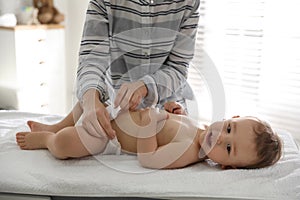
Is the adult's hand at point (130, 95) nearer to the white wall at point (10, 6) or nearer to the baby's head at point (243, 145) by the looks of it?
the baby's head at point (243, 145)

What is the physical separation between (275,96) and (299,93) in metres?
0.15

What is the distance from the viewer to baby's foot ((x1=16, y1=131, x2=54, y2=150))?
1278 mm

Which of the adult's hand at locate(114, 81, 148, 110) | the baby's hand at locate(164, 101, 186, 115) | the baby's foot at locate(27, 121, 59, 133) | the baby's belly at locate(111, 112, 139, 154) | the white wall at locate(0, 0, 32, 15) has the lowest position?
the baby's foot at locate(27, 121, 59, 133)

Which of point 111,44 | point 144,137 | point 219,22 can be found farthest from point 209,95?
point 219,22

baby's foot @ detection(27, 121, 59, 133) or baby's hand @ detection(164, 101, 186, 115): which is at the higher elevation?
baby's hand @ detection(164, 101, 186, 115)

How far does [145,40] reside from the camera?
135cm

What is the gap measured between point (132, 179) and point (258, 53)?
1.67 metres

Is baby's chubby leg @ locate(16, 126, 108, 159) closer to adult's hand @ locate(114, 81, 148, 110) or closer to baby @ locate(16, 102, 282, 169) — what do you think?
baby @ locate(16, 102, 282, 169)

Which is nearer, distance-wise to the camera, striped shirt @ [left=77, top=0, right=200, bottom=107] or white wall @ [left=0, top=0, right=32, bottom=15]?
striped shirt @ [left=77, top=0, right=200, bottom=107]

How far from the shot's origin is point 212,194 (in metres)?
1.04

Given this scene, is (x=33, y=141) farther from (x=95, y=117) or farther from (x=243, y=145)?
(x=243, y=145)

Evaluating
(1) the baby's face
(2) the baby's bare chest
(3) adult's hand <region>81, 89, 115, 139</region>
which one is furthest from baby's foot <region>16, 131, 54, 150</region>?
(1) the baby's face

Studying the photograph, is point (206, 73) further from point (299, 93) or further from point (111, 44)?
point (299, 93)

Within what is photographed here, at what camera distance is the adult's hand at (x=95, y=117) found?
1.13 metres
